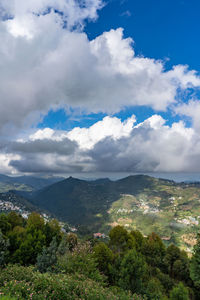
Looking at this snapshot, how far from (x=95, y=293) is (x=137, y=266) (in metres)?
19.4

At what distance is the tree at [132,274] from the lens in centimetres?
2706

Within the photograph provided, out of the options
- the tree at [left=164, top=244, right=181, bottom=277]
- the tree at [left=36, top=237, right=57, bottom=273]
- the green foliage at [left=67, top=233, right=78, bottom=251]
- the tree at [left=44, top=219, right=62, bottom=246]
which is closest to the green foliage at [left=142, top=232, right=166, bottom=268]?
the tree at [left=164, top=244, right=181, bottom=277]

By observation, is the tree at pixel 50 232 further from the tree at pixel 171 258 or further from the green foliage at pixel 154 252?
the tree at pixel 171 258

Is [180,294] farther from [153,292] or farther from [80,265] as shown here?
[80,265]

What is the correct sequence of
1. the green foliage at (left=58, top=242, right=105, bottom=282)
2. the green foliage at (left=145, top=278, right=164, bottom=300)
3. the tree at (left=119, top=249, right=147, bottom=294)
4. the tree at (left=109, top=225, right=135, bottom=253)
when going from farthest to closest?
the tree at (left=109, top=225, right=135, bottom=253) → the tree at (left=119, top=249, right=147, bottom=294) → the green foliage at (left=145, top=278, right=164, bottom=300) → the green foliage at (left=58, top=242, right=105, bottom=282)

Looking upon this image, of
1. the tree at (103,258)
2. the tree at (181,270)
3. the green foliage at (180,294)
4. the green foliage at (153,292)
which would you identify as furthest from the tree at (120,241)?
→ the green foliage at (180,294)

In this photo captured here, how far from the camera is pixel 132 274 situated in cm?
2855

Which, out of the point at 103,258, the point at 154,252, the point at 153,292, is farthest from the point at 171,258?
the point at 153,292

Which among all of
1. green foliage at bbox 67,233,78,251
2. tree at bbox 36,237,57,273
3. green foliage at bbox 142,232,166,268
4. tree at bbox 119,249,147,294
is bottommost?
green foliage at bbox 142,232,166,268

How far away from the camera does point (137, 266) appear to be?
28891 millimetres

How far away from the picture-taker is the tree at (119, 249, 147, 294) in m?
→ 27.1

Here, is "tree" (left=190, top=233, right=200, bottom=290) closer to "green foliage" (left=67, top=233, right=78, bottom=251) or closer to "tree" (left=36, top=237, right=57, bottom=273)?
"green foliage" (left=67, top=233, right=78, bottom=251)

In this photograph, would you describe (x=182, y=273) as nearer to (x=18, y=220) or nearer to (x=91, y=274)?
(x=91, y=274)

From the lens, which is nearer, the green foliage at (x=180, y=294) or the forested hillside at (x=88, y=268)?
the forested hillside at (x=88, y=268)
